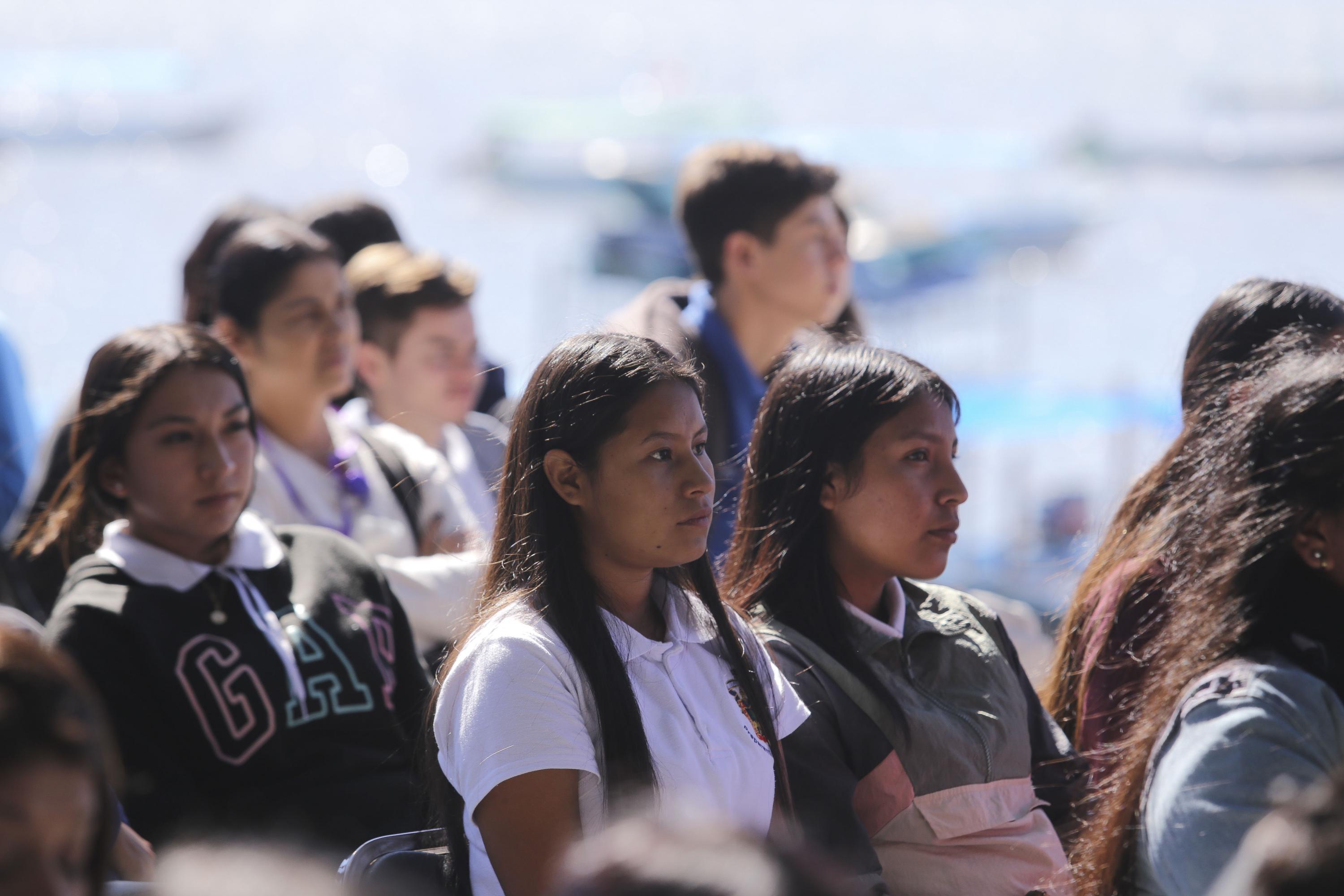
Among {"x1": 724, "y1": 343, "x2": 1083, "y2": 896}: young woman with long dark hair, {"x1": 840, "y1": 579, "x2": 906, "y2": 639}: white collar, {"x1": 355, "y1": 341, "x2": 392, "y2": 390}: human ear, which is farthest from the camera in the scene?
{"x1": 355, "y1": 341, "x2": 392, "y2": 390}: human ear

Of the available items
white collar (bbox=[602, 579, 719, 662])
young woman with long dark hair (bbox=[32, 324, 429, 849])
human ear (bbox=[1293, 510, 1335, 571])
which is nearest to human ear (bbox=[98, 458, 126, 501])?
young woman with long dark hair (bbox=[32, 324, 429, 849])

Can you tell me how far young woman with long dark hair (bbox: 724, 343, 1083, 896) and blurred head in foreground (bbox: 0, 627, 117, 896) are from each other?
0.92 meters

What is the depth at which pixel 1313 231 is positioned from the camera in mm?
10258

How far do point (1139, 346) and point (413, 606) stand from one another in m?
6.98

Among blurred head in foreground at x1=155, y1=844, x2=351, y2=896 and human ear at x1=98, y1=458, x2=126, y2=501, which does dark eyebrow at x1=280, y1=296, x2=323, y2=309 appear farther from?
blurred head in foreground at x1=155, y1=844, x2=351, y2=896

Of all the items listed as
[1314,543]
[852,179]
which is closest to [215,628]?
[1314,543]

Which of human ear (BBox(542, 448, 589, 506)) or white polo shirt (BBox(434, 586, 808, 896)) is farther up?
human ear (BBox(542, 448, 589, 506))

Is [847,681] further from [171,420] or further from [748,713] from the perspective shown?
[171,420]

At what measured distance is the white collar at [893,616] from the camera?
1.70 m

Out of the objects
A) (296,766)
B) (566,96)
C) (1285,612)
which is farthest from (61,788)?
(566,96)

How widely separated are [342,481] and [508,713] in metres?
1.20

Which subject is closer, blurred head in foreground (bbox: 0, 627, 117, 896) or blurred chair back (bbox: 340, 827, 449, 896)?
blurred head in foreground (bbox: 0, 627, 117, 896)

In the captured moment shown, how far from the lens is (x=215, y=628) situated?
1.82 m

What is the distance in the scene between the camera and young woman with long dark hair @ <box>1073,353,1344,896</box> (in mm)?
1310
